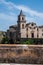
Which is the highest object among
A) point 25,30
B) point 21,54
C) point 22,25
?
point 22,25

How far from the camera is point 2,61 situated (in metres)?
3.85

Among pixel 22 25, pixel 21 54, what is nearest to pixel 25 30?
pixel 22 25

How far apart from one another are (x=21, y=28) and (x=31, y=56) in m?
91.8

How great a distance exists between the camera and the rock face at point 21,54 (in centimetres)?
383

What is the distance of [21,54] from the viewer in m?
3.91

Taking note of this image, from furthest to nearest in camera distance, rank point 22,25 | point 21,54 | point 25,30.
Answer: point 25,30 < point 22,25 < point 21,54

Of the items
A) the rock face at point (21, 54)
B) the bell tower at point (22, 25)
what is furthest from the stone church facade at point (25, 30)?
the rock face at point (21, 54)

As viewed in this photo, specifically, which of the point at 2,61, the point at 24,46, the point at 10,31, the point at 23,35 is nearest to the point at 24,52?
the point at 24,46

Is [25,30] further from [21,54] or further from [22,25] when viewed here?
[21,54]

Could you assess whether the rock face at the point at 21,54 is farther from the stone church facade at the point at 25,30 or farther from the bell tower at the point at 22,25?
the bell tower at the point at 22,25

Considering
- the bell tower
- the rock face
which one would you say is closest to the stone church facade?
the bell tower

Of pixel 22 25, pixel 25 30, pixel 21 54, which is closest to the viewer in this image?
pixel 21 54

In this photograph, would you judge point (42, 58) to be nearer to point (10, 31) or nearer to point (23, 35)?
point (23, 35)

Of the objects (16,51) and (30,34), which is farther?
(30,34)
